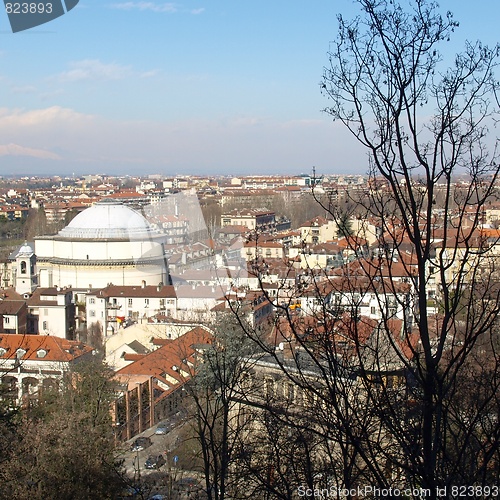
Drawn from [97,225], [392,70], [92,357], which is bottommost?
[92,357]

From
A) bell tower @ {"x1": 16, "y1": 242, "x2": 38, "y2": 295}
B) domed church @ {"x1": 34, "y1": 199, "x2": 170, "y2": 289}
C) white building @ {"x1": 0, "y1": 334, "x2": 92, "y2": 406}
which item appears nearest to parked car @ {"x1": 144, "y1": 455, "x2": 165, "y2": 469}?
white building @ {"x1": 0, "y1": 334, "x2": 92, "y2": 406}

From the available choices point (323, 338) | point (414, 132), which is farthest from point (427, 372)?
point (414, 132)

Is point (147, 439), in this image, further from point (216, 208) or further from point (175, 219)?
point (216, 208)

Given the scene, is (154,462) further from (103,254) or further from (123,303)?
(103,254)

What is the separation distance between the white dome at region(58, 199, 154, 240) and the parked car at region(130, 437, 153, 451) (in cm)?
800

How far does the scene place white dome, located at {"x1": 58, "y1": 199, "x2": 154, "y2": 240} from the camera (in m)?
13.8

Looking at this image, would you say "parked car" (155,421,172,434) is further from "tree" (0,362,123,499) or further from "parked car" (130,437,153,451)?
"tree" (0,362,123,499)

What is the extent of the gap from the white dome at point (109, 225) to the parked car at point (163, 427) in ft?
24.8

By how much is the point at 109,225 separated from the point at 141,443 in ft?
28.8

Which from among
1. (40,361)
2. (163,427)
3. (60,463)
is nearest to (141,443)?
(163,427)

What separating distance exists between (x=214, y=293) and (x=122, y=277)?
423 cm

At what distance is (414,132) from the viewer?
142 cm

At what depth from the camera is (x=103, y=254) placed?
1341 cm

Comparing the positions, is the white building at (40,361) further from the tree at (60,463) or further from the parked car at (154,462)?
the tree at (60,463)
